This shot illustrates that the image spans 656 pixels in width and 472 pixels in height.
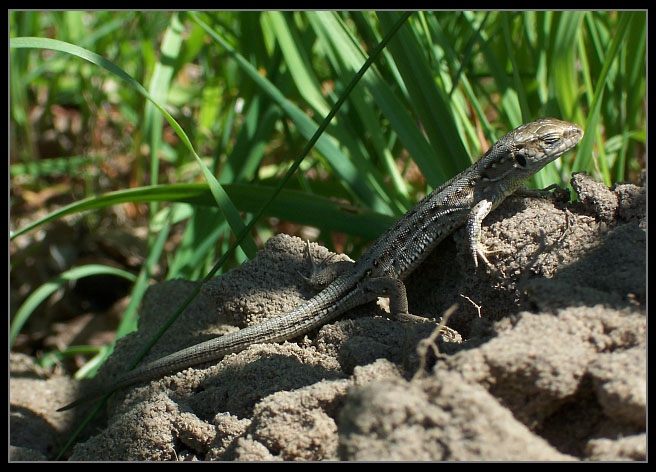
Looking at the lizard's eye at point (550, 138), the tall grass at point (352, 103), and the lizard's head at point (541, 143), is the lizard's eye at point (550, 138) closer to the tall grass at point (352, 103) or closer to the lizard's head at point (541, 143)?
the lizard's head at point (541, 143)

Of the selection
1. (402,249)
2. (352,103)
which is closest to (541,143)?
(402,249)

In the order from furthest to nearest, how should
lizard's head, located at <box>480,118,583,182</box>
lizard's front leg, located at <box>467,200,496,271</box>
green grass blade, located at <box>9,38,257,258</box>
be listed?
1. lizard's head, located at <box>480,118,583,182</box>
2. green grass blade, located at <box>9,38,257,258</box>
3. lizard's front leg, located at <box>467,200,496,271</box>

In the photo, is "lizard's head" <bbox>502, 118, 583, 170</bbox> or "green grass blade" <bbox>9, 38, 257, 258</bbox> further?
"lizard's head" <bbox>502, 118, 583, 170</bbox>

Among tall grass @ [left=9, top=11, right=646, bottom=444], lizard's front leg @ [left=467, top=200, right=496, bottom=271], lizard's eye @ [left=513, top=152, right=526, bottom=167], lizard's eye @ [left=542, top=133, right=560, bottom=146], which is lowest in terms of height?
lizard's front leg @ [left=467, top=200, right=496, bottom=271]

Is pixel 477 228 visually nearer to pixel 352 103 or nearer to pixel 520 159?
pixel 520 159

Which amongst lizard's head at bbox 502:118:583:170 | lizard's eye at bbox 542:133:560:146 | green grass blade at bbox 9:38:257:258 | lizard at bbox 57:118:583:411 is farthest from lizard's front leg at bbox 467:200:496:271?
green grass blade at bbox 9:38:257:258

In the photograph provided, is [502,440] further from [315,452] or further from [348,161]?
[348,161]

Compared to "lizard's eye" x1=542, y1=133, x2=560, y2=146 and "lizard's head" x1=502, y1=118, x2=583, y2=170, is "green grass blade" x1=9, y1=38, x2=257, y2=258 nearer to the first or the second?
Answer: "lizard's head" x1=502, y1=118, x2=583, y2=170
